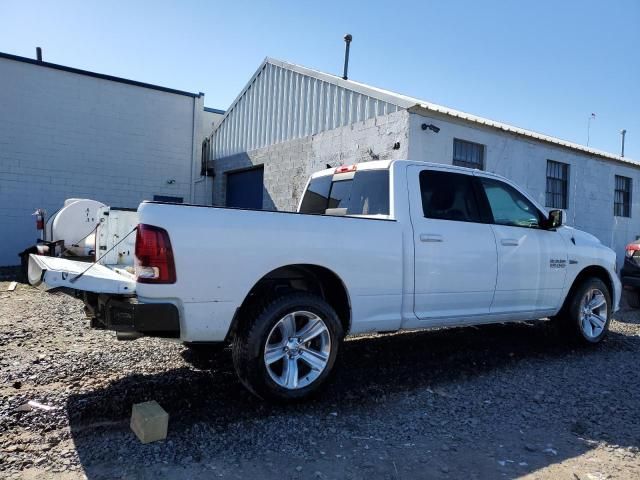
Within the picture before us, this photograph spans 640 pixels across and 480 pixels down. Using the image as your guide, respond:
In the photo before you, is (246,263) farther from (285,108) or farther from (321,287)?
(285,108)

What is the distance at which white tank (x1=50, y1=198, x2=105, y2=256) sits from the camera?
6160 millimetres

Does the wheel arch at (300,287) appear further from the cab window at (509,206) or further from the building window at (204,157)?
the building window at (204,157)

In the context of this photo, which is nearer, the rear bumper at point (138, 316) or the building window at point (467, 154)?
the rear bumper at point (138, 316)

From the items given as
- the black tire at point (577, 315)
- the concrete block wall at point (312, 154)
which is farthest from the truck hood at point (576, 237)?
the concrete block wall at point (312, 154)

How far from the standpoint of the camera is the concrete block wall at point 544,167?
32.1 ft

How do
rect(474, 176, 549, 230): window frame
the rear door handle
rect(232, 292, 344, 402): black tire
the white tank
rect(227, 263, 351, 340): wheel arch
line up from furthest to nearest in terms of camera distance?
1. the white tank
2. rect(474, 176, 549, 230): window frame
3. the rear door handle
4. rect(227, 263, 351, 340): wheel arch
5. rect(232, 292, 344, 402): black tire

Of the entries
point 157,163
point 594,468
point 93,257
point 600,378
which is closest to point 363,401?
point 594,468

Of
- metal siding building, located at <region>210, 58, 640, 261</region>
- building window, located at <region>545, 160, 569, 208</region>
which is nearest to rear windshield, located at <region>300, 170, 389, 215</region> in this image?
metal siding building, located at <region>210, 58, 640, 261</region>

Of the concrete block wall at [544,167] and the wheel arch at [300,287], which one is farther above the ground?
the concrete block wall at [544,167]

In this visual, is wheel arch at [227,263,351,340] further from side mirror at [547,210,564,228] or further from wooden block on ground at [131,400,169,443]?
side mirror at [547,210,564,228]

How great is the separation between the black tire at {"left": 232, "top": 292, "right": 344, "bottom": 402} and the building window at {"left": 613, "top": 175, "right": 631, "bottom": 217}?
13.6m

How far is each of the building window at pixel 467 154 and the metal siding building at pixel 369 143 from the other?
4cm

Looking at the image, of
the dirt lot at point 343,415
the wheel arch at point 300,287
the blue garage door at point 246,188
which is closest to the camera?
the dirt lot at point 343,415

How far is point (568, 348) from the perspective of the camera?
6098 mm
